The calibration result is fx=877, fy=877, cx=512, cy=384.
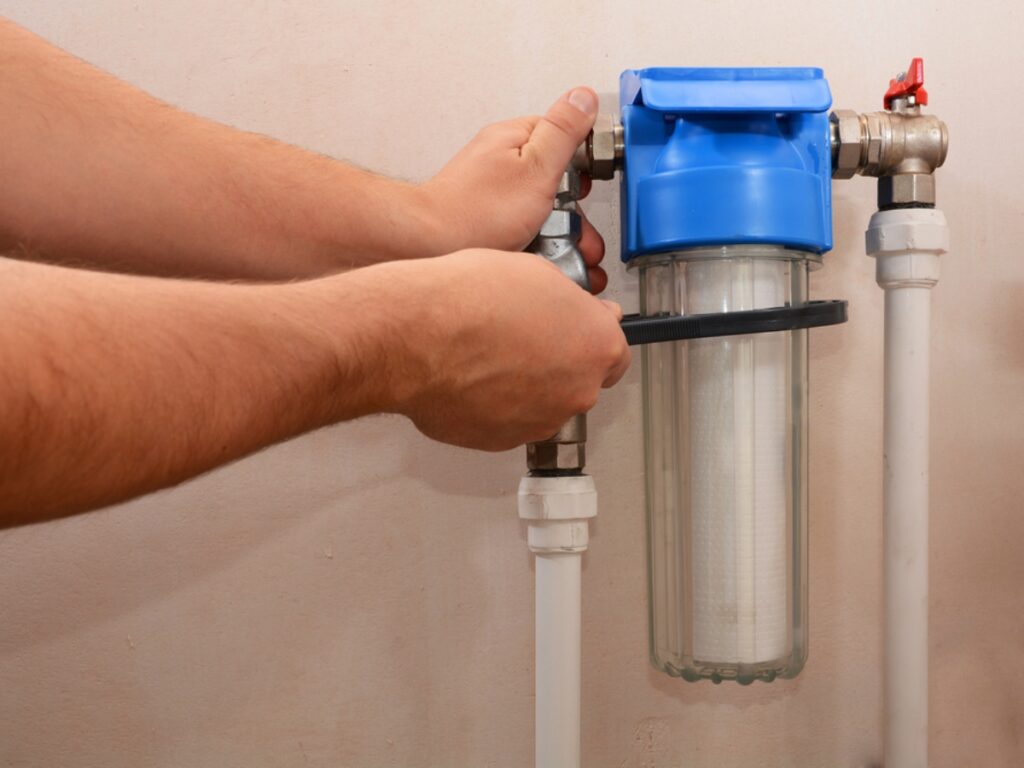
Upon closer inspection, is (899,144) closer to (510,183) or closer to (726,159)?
(726,159)

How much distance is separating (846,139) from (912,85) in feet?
0.20

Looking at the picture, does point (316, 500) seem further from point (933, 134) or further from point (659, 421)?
point (933, 134)

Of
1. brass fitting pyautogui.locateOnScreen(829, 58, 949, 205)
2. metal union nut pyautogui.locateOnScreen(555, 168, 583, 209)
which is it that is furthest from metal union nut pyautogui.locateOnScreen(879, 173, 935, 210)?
metal union nut pyautogui.locateOnScreen(555, 168, 583, 209)

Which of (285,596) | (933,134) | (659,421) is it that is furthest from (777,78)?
(285,596)

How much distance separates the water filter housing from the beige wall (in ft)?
0.40

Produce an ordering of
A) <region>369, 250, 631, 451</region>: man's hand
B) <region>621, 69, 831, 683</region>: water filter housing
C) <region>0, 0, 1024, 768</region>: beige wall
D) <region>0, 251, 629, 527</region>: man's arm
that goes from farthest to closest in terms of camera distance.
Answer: <region>0, 0, 1024, 768</region>: beige wall
<region>621, 69, 831, 683</region>: water filter housing
<region>369, 250, 631, 451</region>: man's hand
<region>0, 251, 629, 527</region>: man's arm

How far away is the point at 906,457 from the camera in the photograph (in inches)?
22.4

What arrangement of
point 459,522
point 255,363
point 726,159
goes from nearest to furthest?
point 255,363 → point 726,159 → point 459,522

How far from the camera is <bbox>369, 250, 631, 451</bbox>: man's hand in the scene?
0.40 m

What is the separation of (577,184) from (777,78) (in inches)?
5.3

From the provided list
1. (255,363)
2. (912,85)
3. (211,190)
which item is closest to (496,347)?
(255,363)

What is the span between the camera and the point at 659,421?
584 mm

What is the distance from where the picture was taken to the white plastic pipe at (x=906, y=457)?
559 mm

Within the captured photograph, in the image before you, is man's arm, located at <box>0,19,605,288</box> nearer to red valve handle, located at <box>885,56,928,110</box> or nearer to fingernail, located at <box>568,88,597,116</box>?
fingernail, located at <box>568,88,597,116</box>
